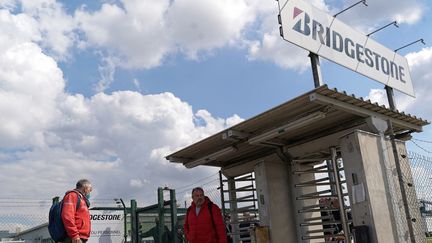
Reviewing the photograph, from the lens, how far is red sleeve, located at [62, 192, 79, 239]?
485cm

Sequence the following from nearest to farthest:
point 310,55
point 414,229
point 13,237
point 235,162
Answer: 1. point 414,229
2. point 310,55
3. point 235,162
4. point 13,237

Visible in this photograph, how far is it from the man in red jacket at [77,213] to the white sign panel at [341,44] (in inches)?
125

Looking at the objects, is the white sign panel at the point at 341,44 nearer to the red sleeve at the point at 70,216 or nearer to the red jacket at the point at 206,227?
the red jacket at the point at 206,227

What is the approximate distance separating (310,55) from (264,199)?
245 cm

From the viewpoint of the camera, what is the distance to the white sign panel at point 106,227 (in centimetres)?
1165

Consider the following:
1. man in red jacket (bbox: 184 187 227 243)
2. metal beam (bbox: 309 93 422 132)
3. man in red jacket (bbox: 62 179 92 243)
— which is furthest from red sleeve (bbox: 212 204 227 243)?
metal beam (bbox: 309 93 422 132)

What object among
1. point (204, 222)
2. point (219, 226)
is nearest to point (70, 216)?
point (204, 222)

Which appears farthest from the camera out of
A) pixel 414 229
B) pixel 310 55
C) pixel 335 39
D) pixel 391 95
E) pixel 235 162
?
pixel 235 162

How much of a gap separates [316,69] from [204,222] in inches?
102

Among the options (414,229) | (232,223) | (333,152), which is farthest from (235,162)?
(414,229)

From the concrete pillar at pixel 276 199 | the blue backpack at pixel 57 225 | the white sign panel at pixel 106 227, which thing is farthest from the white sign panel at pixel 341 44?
the white sign panel at pixel 106 227

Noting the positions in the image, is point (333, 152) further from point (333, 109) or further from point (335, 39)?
point (335, 39)

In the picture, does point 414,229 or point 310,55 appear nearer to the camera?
point 414,229

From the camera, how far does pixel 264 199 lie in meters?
7.12
